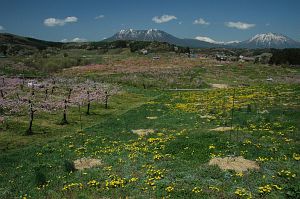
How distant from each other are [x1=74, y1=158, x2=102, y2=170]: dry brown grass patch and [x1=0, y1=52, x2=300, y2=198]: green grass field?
54cm

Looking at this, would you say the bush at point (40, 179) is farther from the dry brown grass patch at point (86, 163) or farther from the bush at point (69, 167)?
the dry brown grass patch at point (86, 163)

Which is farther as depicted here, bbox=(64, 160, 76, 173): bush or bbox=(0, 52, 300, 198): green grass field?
bbox=(64, 160, 76, 173): bush

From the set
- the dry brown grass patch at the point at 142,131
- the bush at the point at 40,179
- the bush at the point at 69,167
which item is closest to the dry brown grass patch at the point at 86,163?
the bush at the point at 69,167

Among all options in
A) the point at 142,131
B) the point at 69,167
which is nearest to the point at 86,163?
the point at 69,167

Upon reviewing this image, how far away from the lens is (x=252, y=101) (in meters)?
48.1

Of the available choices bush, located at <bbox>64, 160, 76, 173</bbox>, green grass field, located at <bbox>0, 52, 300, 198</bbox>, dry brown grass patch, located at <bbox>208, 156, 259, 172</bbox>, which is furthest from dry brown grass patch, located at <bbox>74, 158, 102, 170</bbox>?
dry brown grass patch, located at <bbox>208, 156, 259, 172</bbox>

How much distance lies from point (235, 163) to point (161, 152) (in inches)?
239

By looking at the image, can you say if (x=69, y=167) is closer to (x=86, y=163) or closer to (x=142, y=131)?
(x=86, y=163)

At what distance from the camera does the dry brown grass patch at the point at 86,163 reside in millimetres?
24766

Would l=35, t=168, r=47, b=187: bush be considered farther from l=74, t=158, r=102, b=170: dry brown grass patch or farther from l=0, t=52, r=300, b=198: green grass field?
l=74, t=158, r=102, b=170: dry brown grass patch

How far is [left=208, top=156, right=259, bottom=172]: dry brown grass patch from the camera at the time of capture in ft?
73.0

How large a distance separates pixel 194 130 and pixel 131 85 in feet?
166

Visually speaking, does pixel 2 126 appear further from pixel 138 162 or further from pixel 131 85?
pixel 131 85

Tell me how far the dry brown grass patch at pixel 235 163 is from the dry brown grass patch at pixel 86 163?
318 inches
